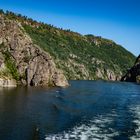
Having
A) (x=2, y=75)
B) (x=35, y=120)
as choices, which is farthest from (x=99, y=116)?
(x=2, y=75)

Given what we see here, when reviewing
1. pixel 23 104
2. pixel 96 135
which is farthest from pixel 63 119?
pixel 23 104

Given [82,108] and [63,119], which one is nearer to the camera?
[63,119]

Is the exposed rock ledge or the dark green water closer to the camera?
the dark green water

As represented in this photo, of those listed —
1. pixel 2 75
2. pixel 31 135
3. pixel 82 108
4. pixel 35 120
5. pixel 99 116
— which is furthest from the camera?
pixel 2 75

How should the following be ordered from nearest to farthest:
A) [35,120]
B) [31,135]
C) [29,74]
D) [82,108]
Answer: [31,135], [35,120], [82,108], [29,74]

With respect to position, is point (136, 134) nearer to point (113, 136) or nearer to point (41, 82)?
point (113, 136)

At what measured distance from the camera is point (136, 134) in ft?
245

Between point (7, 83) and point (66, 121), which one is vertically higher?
point (7, 83)

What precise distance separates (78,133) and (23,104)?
136ft

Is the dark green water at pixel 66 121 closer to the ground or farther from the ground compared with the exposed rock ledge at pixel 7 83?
closer to the ground

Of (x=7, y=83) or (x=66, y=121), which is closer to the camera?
(x=66, y=121)

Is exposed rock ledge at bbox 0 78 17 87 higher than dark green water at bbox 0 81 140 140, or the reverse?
exposed rock ledge at bbox 0 78 17 87

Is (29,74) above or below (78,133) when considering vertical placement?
above

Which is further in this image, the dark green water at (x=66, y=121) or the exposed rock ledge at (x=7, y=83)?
the exposed rock ledge at (x=7, y=83)
